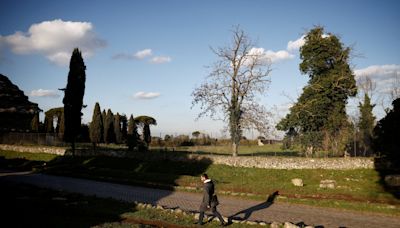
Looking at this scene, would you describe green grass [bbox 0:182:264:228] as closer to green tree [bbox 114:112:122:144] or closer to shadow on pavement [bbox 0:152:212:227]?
shadow on pavement [bbox 0:152:212:227]

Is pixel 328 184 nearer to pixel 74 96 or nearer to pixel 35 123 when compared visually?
pixel 74 96

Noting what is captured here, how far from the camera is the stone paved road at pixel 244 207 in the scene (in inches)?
650

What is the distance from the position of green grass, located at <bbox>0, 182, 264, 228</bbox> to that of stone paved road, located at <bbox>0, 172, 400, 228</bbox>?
252 centimetres

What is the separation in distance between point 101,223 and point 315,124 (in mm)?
30721

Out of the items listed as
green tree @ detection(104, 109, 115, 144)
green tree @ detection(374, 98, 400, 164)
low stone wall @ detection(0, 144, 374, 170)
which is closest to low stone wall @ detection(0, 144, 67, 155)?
low stone wall @ detection(0, 144, 374, 170)

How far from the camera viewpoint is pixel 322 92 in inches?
1571

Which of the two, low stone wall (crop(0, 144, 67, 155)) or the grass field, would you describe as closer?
the grass field

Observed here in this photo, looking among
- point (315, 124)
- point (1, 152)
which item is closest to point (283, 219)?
point (315, 124)

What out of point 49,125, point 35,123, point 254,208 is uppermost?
point 35,123

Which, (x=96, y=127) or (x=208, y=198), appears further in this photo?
(x=96, y=127)

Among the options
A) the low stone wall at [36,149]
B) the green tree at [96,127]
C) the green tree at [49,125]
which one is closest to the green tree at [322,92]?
the low stone wall at [36,149]

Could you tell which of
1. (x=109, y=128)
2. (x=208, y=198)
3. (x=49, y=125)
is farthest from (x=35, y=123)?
(x=208, y=198)

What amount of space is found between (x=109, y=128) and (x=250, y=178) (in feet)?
146

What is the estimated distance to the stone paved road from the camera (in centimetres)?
1652
